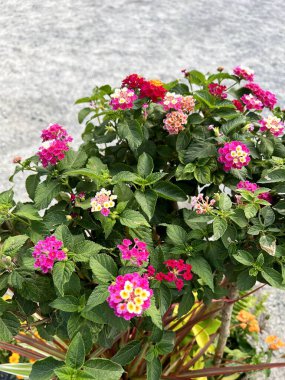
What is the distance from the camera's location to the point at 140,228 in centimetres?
120

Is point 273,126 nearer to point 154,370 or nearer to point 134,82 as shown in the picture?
point 134,82

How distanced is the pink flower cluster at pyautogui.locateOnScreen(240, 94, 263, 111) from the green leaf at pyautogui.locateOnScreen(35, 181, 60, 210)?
0.59 metres

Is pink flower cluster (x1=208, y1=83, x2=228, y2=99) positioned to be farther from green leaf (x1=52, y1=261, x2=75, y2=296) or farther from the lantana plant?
green leaf (x1=52, y1=261, x2=75, y2=296)

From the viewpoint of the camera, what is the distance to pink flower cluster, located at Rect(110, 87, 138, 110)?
1.32 metres

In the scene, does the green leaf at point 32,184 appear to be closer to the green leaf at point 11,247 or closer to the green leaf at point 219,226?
the green leaf at point 11,247

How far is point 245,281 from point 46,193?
53 cm

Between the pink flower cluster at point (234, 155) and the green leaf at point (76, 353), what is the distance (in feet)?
1.83

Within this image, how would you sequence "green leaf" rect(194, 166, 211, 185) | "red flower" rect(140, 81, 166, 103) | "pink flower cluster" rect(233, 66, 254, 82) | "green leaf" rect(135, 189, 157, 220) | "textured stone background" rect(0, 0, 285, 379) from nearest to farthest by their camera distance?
"green leaf" rect(135, 189, 157, 220), "green leaf" rect(194, 166, 211, 185), "red flower" rect(140, 81, 166, 103), "pink flower cluster" rect(233, 66, 254, 82), "textured stone background" rect(0, 0, 285, 379)

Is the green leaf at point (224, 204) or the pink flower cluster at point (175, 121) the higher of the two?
the pink flower cluster at point (175, 121)


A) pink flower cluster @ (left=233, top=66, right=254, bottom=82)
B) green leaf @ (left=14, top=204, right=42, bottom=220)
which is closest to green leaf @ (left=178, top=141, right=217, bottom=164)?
pink flower cluster @ (left=233, top=66, right=254, bottom=82)

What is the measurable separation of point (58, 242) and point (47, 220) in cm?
17

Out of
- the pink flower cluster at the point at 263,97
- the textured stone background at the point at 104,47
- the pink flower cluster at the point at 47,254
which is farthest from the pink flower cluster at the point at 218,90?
the textured stone background at the point at 104,47

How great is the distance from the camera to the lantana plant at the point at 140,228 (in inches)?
40.8

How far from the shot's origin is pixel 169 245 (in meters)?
1.25
